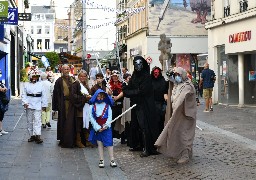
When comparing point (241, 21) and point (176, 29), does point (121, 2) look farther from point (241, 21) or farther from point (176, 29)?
point (241, 21)

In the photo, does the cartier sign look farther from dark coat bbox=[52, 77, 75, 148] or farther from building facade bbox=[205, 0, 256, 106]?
dark coat bbox=[52, 77, 75, 148]

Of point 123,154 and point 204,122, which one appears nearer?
point 123,154

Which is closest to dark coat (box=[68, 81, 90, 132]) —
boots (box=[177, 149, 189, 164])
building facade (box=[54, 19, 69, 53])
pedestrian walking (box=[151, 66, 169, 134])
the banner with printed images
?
pedestrian walking (box=[151, 66, 169, 134])

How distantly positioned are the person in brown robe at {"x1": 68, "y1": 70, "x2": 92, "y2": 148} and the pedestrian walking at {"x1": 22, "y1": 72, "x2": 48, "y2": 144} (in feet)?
2.64

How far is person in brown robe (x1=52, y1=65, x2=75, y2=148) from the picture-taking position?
12.0 m

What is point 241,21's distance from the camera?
2375 centimetres

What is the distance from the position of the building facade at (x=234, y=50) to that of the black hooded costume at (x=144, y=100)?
1248 cm

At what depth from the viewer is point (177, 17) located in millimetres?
44469

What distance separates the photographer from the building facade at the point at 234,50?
→ 2311 centimetres

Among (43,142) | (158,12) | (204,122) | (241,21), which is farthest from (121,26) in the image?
(43,142)

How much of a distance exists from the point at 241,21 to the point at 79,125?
1346 cm

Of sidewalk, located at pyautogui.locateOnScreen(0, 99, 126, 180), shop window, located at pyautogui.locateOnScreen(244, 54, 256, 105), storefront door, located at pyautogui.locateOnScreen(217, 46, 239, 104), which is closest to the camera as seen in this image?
sidewalk, located at pyautogui.locateOnScreen(0, 99, 126, 180)

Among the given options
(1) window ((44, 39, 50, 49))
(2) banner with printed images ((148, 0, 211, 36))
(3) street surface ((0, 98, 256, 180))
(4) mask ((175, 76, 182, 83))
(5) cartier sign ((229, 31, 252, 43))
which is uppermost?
(1) window ((44, 39, 50, 49))

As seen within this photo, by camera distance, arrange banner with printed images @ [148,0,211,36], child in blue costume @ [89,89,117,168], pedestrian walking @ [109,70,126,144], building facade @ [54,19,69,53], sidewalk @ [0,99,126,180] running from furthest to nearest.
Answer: building facade @ [54,19,69,53]
banner with printed images @ [148,0,211,36]
pedestrian walking @ [109,70,126,144]
child in blue costume @ [89,89,117,168]
sidewalk @ [0,99,126,180]
